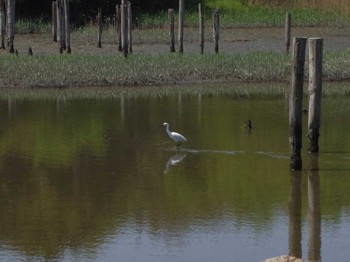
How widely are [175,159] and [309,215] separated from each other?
4091 millimetres

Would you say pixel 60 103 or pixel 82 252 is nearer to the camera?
pixel 82 252

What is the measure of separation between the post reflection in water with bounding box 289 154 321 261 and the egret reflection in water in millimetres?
1982

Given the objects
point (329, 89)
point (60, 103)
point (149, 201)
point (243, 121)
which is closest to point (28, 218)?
point (149, 201)

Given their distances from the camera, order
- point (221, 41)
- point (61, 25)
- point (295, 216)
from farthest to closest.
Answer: point (221, 41) < point (61, 25) < point (295, 216)

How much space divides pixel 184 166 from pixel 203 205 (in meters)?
2.64

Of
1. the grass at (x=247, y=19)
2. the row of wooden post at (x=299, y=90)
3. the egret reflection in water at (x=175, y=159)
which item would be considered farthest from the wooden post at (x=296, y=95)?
the grass at (x=247, y=19)

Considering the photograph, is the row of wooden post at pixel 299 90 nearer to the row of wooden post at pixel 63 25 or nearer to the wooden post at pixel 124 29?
the wooden post at pixel 124 29

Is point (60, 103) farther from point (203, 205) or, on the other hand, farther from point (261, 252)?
point (261, 252)

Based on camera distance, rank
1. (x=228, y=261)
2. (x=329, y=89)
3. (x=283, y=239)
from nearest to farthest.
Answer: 1. (x=228, y=261)
2. (x=283, y=239)
3. (x=329, y=89)

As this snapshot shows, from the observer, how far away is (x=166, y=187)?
16.1m

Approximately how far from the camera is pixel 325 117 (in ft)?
73.4

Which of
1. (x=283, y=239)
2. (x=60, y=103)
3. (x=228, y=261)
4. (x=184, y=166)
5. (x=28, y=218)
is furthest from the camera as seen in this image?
(x=60, y=103)

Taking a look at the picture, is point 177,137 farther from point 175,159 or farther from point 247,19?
point 247,19

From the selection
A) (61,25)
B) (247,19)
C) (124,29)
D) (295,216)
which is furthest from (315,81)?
(247,19)
